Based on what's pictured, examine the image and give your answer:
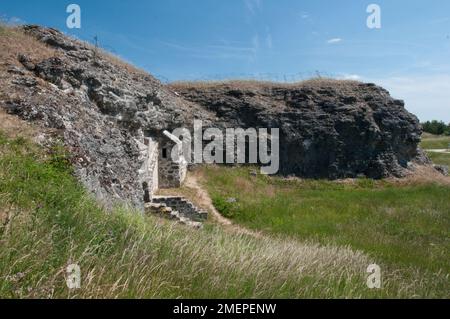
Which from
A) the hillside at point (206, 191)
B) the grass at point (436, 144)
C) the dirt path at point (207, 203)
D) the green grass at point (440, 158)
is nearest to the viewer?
the hillside at point (206, 191)

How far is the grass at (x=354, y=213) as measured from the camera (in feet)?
40.8

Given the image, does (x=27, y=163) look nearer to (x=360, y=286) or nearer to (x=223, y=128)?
(x=360, y=286)

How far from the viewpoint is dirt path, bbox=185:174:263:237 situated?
642 inches

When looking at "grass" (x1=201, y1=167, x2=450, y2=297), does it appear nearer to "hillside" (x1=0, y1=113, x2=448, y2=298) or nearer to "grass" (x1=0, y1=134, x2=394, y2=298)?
"hillside" (x1=0, y1=113, x2=448, y2=298)

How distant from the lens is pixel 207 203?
19.8 m

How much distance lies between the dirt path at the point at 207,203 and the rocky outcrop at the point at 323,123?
7063mm

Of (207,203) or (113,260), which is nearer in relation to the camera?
(113,260)

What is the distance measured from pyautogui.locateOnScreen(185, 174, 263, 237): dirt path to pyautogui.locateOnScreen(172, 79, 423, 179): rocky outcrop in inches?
278

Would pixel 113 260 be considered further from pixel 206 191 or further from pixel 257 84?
pixel 257 84

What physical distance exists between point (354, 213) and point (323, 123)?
12364 millimetres

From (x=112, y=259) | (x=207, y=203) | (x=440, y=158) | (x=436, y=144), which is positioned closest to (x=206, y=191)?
(x=207, y=203)

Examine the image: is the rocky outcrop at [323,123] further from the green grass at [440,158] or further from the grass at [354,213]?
the green grass at [440,158]

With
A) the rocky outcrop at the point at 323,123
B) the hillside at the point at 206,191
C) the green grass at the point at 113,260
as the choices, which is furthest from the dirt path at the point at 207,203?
the green grass at the point at 113,260

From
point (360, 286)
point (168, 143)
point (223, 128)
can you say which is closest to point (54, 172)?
point (360, 286)
